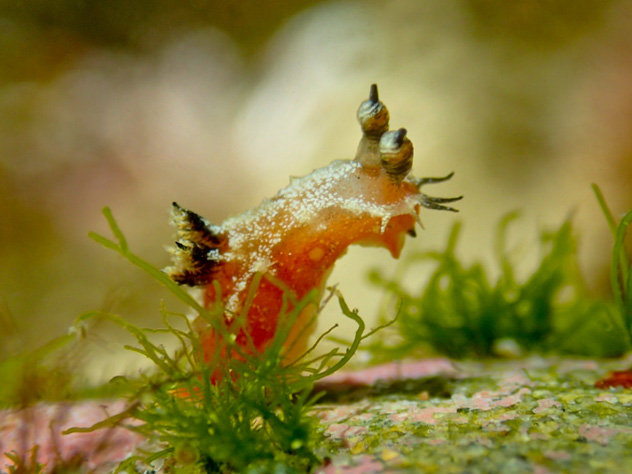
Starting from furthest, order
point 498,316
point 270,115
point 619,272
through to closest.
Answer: point 270,115
point 498,316
point 619,272

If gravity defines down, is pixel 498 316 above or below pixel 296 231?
below

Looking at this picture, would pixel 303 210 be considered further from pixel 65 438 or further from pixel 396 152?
pixel 65 438

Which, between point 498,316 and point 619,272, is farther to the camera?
point 498,316

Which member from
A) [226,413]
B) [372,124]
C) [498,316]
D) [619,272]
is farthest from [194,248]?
[498,316]

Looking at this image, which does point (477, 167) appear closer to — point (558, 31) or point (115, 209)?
point (558, 31)

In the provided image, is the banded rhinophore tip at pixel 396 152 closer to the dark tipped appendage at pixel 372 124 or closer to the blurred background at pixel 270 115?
the dark tipped appendage at pixel 372 124

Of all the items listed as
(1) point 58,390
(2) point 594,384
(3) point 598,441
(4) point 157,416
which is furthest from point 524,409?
(1) point 58,390

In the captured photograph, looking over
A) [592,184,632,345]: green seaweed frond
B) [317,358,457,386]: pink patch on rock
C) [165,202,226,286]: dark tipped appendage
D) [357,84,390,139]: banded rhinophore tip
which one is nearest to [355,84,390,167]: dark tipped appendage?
[357,84,390,139]: banded rhinophore tip

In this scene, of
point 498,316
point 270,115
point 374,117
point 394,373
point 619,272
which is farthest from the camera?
point 270,115
